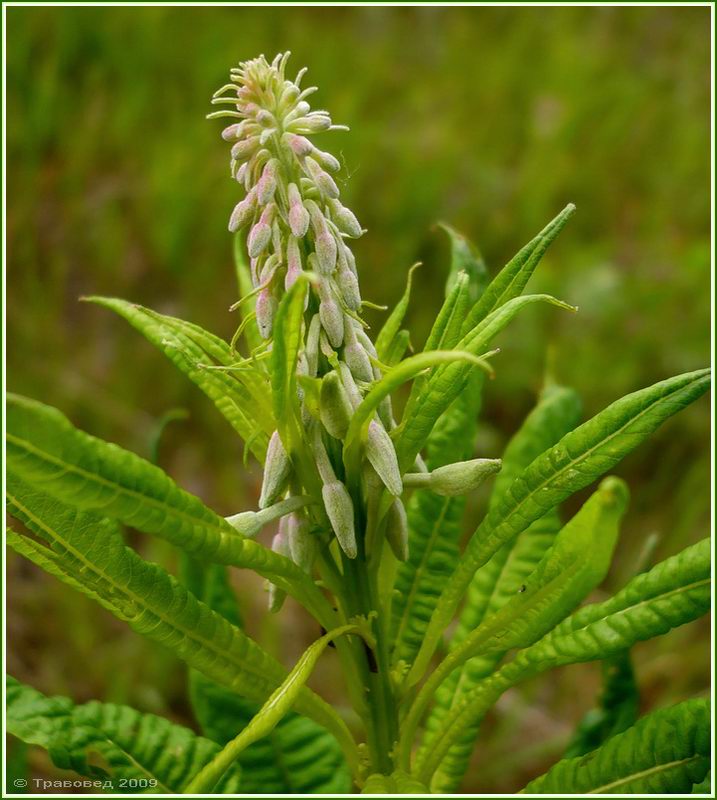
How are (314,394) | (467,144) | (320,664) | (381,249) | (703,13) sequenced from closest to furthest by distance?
(314,394) → (320,664) → (381,249) → (467,144) → (703,13)

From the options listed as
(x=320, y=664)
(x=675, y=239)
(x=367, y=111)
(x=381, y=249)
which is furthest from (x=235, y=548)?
(x=367, y=111)

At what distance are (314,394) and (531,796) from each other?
108 cm

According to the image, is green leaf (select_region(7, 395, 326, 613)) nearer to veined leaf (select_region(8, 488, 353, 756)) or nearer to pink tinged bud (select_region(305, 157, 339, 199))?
veined leaf (select_region(8, 488, 353, 756))

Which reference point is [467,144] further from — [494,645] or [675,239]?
[494,645]

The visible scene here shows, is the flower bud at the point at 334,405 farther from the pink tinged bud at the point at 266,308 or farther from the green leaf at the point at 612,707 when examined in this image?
the green leaf at the point at 612,707

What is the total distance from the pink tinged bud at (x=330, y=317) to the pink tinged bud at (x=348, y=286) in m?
0.04

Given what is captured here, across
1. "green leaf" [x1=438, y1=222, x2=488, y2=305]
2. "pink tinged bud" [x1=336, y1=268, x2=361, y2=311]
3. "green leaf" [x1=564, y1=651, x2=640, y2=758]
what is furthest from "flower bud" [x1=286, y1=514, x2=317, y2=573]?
"green leaf" [x1=564, y1=651, x2=640, y2=758]

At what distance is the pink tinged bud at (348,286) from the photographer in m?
1.86

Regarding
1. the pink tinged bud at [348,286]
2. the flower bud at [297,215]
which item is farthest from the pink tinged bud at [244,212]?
the pink tinged bud at [348,286]

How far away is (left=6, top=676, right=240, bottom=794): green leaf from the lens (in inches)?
83.6

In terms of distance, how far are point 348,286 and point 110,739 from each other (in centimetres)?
134

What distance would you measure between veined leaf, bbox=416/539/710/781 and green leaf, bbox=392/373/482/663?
0.94 feet

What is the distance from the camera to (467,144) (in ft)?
23.4

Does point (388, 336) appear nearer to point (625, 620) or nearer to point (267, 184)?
point (267, 184)
